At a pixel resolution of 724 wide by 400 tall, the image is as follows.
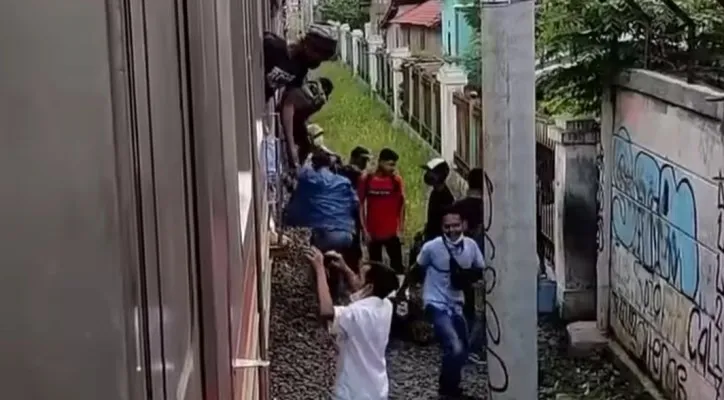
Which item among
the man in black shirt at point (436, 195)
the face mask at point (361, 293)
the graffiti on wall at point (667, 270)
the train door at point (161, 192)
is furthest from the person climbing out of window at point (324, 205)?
Answer: the train door at point (161, 192)

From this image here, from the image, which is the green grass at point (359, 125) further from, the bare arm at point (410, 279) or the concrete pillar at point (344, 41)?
the bare arm at point (410, 279)

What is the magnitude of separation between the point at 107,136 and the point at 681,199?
12.6ft

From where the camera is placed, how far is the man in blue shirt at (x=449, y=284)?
167 inches

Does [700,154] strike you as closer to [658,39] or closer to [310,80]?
[658,39]

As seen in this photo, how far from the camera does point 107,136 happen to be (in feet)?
1.75

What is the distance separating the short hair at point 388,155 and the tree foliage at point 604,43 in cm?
53

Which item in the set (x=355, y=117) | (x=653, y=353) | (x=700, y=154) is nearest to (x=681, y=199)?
(x=700, y=154)

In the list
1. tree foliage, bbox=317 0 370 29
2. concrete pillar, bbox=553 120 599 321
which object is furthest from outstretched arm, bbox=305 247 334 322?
tree foliage, bbox=317 0 370 29

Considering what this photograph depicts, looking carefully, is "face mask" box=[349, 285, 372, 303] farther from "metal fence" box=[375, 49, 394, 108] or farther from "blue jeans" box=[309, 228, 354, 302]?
"metal fence" box=[375, 49, 394, 108]

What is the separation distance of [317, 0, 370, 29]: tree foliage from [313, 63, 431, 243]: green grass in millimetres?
251

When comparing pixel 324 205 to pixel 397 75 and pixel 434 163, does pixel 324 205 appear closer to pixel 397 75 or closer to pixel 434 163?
pixel 434 163

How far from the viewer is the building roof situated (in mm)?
5074

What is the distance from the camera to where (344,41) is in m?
5.49

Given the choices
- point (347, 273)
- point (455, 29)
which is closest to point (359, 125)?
point (455, 29)
